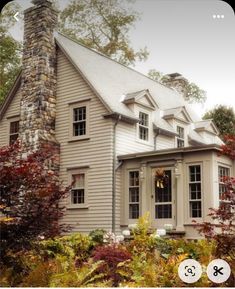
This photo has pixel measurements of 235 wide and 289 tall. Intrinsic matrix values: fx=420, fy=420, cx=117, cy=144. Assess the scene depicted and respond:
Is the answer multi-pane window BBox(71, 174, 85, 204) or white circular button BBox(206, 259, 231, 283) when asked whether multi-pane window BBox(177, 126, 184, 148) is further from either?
white circular button BBox(206, 259, 231, 283)

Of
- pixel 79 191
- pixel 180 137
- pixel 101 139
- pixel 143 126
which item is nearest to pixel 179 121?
pixel 180 137

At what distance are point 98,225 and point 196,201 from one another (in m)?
2.64

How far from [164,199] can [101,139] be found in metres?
2.36

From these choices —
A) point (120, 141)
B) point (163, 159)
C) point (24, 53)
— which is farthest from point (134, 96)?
point (24, 53)

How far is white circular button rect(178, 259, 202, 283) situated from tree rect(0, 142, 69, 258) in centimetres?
238

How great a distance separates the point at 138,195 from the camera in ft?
38.3

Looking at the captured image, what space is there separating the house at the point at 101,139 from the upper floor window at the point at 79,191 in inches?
1.1

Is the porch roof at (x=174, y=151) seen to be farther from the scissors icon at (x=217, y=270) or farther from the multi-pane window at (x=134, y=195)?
the scissors icon at (x=217, y=270)

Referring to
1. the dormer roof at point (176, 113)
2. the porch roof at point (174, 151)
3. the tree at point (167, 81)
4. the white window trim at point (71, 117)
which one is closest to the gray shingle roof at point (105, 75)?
the dormer roof at point (176, 113)

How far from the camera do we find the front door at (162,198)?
11.1 m

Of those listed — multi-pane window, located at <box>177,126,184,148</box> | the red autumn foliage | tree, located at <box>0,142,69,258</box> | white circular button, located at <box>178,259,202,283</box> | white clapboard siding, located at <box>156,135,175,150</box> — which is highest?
multi-pane window, located at <box>177,126,184,148</box>

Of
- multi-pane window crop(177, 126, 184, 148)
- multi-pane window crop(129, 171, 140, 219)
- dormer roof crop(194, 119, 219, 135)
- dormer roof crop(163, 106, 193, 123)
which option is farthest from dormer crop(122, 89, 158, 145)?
dormer roof crop(194, 119, 219, 135)

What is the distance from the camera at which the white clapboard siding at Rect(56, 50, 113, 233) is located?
37.1ft

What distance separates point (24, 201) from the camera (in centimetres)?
538
